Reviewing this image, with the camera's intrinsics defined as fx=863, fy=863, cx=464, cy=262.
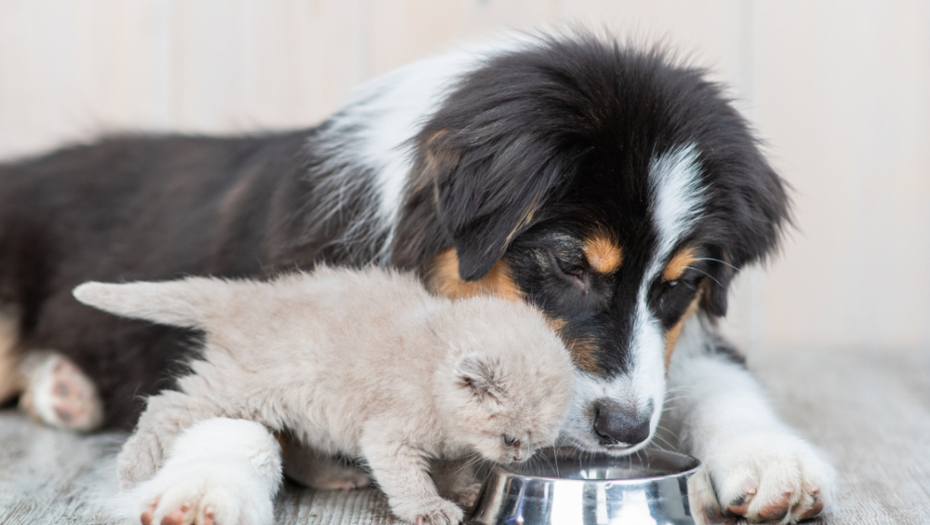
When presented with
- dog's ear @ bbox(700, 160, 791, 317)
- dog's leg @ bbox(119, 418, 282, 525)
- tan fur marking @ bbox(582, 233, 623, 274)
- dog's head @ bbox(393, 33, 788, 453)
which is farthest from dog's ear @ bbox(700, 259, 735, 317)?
dog's leg @ bbox(119, 418, 282, 525)

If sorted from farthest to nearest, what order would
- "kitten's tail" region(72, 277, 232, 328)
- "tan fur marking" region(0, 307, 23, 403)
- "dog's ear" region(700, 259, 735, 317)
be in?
"tan fur marking" region(0, 307, 23, 403) → "dog's ear" region(700, 259, 735, 317) → "kitten's tail" region(72, 277, 232, 328)

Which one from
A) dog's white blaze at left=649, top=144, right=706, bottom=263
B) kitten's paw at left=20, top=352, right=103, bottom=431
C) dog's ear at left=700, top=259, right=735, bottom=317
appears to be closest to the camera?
dog's white blaze at left=649, top=144, right=706, bottom=263

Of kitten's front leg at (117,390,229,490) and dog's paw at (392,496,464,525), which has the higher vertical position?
dog's paw at (392,496,464,525)

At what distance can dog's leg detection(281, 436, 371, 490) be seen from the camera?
2.20 meters

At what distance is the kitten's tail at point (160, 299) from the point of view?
206 cm

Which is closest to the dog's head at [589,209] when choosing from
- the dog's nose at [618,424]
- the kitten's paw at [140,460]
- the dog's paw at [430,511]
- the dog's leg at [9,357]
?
the dog's nose at [618,424]

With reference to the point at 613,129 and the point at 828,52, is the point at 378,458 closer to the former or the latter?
the point at 613,129

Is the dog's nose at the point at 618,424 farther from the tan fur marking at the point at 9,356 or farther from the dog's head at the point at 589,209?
the tan fur marking at the point at 9,356

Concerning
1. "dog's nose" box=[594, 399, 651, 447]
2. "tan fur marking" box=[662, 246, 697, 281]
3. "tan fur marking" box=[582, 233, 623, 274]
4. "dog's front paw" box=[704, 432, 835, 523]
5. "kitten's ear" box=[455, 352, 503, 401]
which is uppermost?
"tan fur marking" box=[582, 233, 623, 274]

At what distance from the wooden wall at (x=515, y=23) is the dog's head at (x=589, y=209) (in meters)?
2.46

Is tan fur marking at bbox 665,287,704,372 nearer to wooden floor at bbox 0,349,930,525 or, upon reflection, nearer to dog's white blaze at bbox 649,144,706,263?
dog's white blaze at bbox 649,144,706,263

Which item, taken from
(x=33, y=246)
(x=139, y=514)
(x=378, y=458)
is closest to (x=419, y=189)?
(x=378, y=458)

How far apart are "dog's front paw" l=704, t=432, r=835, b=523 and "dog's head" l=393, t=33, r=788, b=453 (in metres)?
0.22

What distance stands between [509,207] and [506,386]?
533 millimetres
